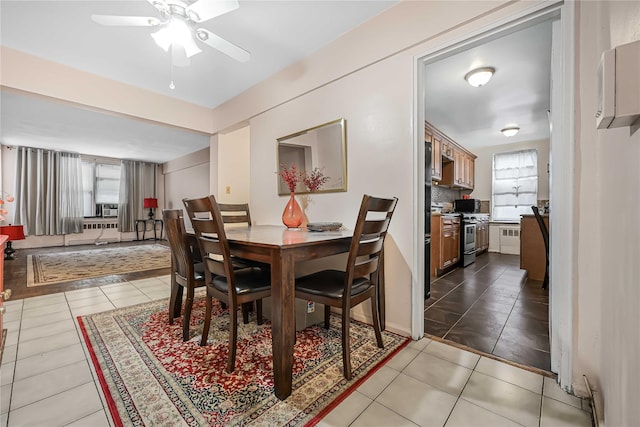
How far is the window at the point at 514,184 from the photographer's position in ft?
18.2

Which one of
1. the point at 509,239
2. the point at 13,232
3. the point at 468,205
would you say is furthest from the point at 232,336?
the point at 509,239

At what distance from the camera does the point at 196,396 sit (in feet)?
4.25

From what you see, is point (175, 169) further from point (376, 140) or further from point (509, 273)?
point (509, 273)

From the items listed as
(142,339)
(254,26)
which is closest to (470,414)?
(142,339)

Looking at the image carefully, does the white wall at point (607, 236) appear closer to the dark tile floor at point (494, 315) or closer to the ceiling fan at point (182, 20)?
the dark tile floor at point (494, 315)

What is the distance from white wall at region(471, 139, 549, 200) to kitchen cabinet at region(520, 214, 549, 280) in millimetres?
2532

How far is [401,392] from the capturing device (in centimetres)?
133

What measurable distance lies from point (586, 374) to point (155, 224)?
31.2 ft

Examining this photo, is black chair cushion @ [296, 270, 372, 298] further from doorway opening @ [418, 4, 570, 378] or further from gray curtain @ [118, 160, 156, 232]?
gray curtain @ [118, 160, 156, 232]

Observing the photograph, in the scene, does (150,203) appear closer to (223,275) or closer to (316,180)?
(316,180)

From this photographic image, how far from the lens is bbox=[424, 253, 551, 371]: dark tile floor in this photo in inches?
69.1

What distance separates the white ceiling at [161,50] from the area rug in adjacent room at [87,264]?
2306 mm

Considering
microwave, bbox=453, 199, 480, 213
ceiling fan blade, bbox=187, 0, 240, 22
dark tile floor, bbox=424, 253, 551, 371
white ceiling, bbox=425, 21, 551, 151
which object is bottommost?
dark tile floor, bbox=424, 253, 551, 371

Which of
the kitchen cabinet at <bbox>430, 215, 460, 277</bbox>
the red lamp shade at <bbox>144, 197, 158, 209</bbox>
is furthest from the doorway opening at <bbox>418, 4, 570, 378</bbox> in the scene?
the red lamp shade at <bbox>144, 197, 158, 209</bbox>
